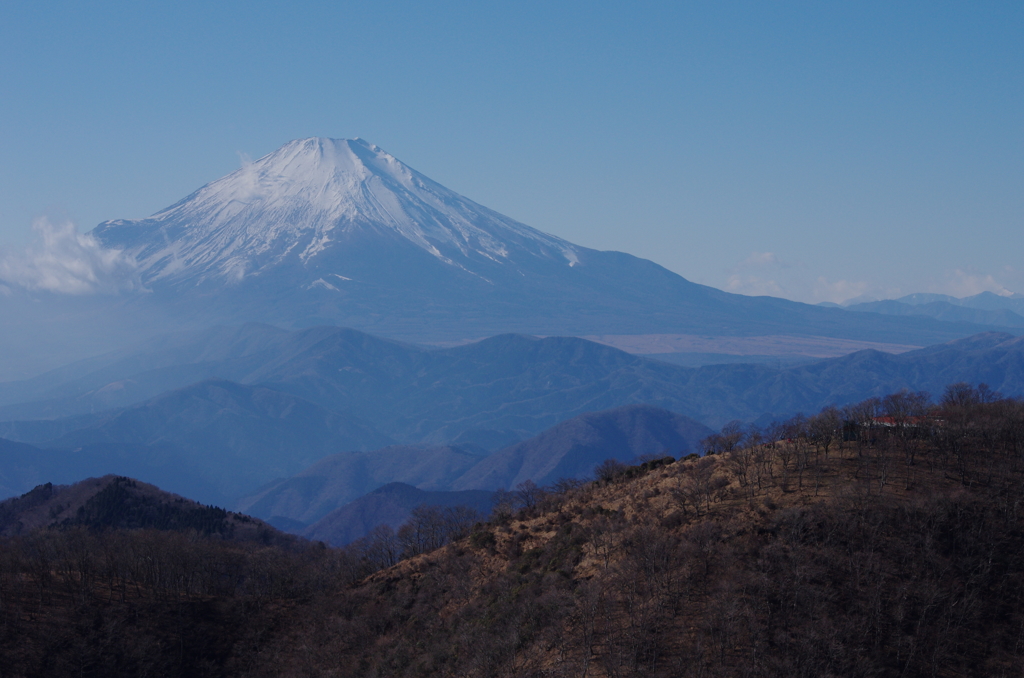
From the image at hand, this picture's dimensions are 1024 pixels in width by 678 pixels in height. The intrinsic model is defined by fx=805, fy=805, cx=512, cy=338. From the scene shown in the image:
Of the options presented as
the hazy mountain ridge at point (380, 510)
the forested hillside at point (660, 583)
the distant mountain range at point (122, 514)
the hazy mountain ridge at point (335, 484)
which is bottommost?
the hazy mountain ridge at point (335, 484)

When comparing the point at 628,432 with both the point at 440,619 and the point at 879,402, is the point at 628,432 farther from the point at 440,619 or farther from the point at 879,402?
the point at 440,619

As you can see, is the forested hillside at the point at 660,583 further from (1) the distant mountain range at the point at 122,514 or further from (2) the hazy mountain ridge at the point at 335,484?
(2) the hazy mountain ridge at the point at 335,484

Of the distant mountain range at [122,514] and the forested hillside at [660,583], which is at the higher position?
the forested hillside at [660,583]

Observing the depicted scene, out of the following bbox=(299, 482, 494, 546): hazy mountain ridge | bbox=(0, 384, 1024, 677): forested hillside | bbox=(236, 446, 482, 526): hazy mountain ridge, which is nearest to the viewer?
bbox=(0, 384, 1024, 677): forested hillside

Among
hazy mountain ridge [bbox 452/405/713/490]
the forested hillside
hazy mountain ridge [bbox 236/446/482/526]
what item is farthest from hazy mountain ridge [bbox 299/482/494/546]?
the forested hillside

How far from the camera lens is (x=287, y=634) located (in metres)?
48.8

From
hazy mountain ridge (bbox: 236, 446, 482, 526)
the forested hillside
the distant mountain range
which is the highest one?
the forested hillside

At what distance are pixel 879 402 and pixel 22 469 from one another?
662 feet

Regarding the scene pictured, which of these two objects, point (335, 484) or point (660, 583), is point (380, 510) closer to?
point (335, 484)

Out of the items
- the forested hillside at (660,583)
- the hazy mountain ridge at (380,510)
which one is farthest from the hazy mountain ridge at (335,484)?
the forested hillside at (660,583)

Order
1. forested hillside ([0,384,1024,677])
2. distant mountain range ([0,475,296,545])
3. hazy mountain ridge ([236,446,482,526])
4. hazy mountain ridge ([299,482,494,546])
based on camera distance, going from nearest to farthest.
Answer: forested hillside ([0,384,1024,677]), distant mountain range ([0,475,296,545]), hazy mountain ridge ([299,482,494,546]), hazy mountain ridge ([236,446,482,526])

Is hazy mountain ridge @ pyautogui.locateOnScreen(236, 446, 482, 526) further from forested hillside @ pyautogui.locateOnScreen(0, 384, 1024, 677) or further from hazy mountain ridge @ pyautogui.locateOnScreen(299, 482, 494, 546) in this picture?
forested hillside @ pyautogui.locateOnScreen(0, 384, 1024, 677)

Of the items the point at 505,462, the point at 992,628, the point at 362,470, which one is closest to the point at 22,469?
the point at 362,470

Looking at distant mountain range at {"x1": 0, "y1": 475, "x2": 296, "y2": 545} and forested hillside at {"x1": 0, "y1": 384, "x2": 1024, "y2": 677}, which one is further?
distant mountain range at {"x1": 0, "y1": 475, "x2": 296, "y2": 545}
